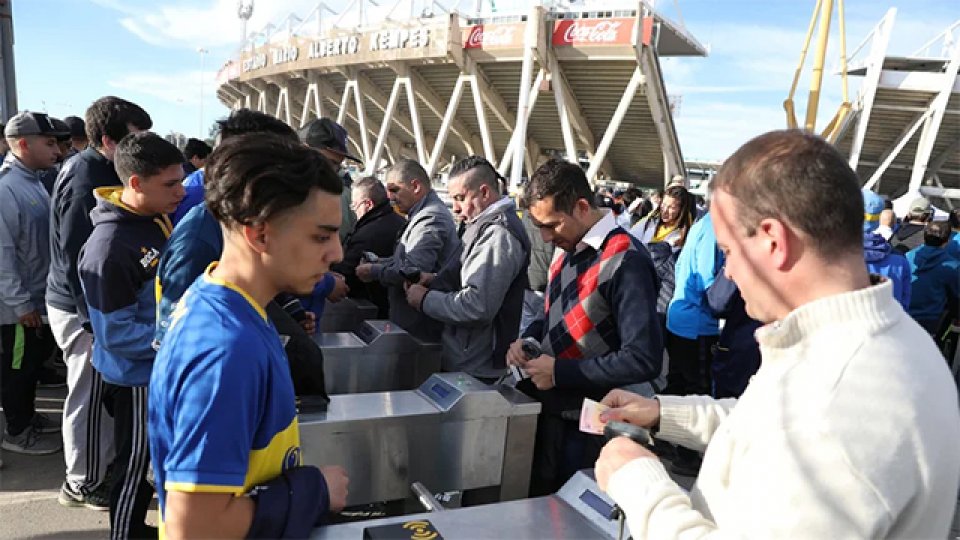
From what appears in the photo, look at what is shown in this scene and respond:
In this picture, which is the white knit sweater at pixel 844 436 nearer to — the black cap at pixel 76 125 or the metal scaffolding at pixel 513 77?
the black cap at pixel 76 125

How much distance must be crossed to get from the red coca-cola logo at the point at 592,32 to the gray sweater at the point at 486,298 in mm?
15514

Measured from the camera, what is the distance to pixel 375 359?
9.23 feet

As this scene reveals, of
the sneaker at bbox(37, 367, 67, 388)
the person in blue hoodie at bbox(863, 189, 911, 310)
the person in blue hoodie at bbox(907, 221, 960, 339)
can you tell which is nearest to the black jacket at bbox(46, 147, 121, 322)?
the sneaker at bbox(37, 367, 67, 388)

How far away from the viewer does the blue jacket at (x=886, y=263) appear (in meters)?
3.57

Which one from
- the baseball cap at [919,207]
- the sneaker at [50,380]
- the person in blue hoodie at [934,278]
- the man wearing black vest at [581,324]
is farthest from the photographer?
the baseball cap at [919,207]

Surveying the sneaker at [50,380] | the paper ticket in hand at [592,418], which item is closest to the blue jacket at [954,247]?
the paper ticket in hand at [592,418]

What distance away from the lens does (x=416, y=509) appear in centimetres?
216

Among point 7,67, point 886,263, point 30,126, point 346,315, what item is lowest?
point 346,315

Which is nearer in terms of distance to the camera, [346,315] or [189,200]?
[189,200]

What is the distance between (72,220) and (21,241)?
99 cm

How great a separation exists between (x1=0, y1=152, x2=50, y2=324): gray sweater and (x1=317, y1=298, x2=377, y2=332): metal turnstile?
1.67 m

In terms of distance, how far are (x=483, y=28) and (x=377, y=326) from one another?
18245 millimetres

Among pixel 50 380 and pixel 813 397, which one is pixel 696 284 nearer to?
pixel 813 397

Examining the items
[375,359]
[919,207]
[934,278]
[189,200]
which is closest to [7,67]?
[189,200]
